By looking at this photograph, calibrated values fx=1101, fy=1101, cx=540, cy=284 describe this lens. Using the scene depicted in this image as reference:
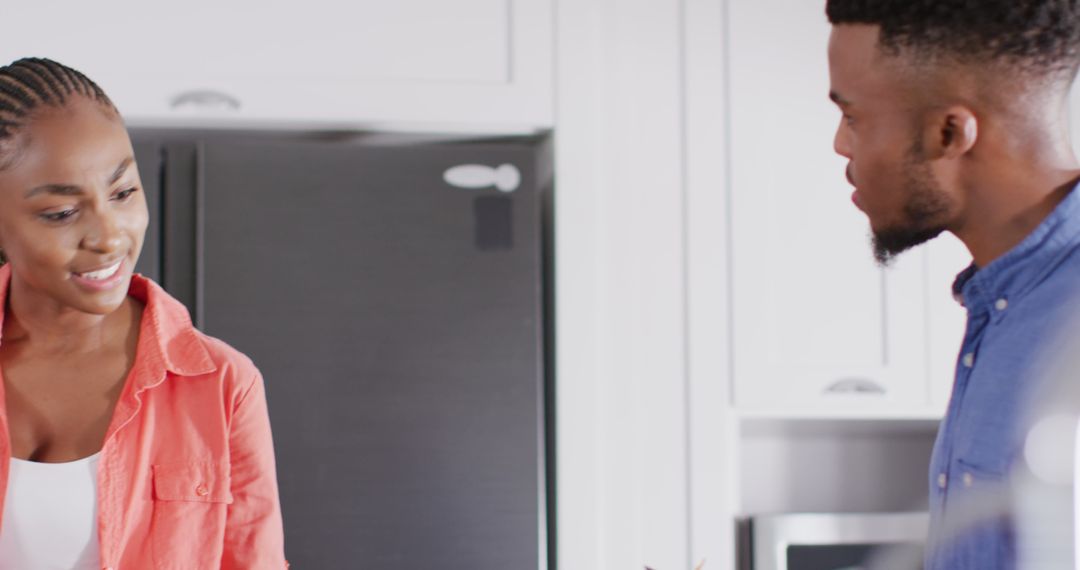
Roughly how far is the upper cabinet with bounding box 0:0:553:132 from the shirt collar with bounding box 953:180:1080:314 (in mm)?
984

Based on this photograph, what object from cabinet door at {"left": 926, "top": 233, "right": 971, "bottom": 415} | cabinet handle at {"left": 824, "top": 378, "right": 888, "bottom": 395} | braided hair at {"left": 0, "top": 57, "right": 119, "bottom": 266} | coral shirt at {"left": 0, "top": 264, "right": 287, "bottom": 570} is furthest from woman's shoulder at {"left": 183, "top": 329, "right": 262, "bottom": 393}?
cabinet door at {"left": 926, "top": 233, "right": 971, "bottom": 415}

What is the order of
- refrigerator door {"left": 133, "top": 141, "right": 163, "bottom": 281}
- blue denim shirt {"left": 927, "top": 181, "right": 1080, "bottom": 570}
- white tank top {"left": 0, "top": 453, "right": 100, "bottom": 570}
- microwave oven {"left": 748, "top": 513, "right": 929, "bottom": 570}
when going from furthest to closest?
microwave oven {"left": 748, "top": 513, "right": 929, "bottom": 570} → refrigerator door {"left": 133, "top": 141, "right": 163, "bottom": 281} → white tank top {"left": 0, "top": 453, "right": 100, "bottom": 570} → blue denim shirt {"left": 927, "top": 181, "right": 1080, "bottom": 570}

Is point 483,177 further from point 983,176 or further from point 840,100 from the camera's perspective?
point 983,176

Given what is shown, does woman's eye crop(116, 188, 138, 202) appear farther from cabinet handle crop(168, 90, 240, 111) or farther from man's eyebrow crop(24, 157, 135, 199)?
cabinet handle crop(168, 90, 240, 111)

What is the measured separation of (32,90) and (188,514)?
44 centimetres

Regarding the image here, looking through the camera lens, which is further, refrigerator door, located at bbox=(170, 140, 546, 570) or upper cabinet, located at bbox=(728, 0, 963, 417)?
upper cabinet, located at bbox=(728, 0, 963, 417)

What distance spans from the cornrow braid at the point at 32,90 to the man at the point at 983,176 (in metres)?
0.73

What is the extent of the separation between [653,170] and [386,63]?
0.47m

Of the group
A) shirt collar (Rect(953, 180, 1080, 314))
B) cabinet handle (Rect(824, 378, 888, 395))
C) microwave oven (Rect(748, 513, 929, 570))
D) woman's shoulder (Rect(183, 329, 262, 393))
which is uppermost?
shirt collar (Rect(953, 180, 1080, 314))

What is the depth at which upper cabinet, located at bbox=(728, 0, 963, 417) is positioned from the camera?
1.87 meters

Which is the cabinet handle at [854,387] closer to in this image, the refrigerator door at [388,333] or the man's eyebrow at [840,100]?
the refrigerator door at [388,333]

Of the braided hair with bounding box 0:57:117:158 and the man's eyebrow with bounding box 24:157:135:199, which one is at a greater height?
the braided hair with bounding box 0:57:117:158

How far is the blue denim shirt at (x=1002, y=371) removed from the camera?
80 cm

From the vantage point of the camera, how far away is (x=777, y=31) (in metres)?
1.90
